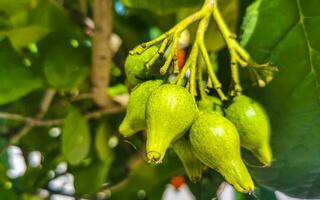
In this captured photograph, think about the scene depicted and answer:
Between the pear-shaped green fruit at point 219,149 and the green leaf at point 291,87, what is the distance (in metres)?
0.21

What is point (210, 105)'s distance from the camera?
3.45 feet

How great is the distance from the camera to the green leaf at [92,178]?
167 centimetres

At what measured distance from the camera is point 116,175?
5.89 feet

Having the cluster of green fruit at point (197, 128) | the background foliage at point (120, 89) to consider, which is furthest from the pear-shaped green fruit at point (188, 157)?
the background foliage at point (120, 89)

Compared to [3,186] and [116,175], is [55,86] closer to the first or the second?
[3,186]

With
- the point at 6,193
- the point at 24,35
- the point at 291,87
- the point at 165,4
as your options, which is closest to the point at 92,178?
the point at 6,193

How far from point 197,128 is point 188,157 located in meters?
0.05

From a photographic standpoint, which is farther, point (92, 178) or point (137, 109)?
point (92, 178)

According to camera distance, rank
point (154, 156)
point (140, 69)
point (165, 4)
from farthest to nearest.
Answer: point (165, 4), point (140, 69), point (154, 156)

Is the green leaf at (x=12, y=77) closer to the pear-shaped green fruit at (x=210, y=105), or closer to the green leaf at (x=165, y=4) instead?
the green leaf at (x=165, y=4)

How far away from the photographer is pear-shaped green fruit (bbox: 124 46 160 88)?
108cm

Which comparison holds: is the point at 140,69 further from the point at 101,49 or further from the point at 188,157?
the point at 101,49

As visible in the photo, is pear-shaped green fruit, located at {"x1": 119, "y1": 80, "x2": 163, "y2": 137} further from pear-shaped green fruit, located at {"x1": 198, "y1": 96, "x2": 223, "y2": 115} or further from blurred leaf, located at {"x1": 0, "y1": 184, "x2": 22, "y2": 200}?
blurred leaf, located at {"x1": 0, "y1": 184, "x2": 22, "y2": 200}

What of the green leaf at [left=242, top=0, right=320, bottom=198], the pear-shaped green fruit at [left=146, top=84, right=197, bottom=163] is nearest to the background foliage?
the green leaf at [left=242, top=0, right=320, bottom=198]
